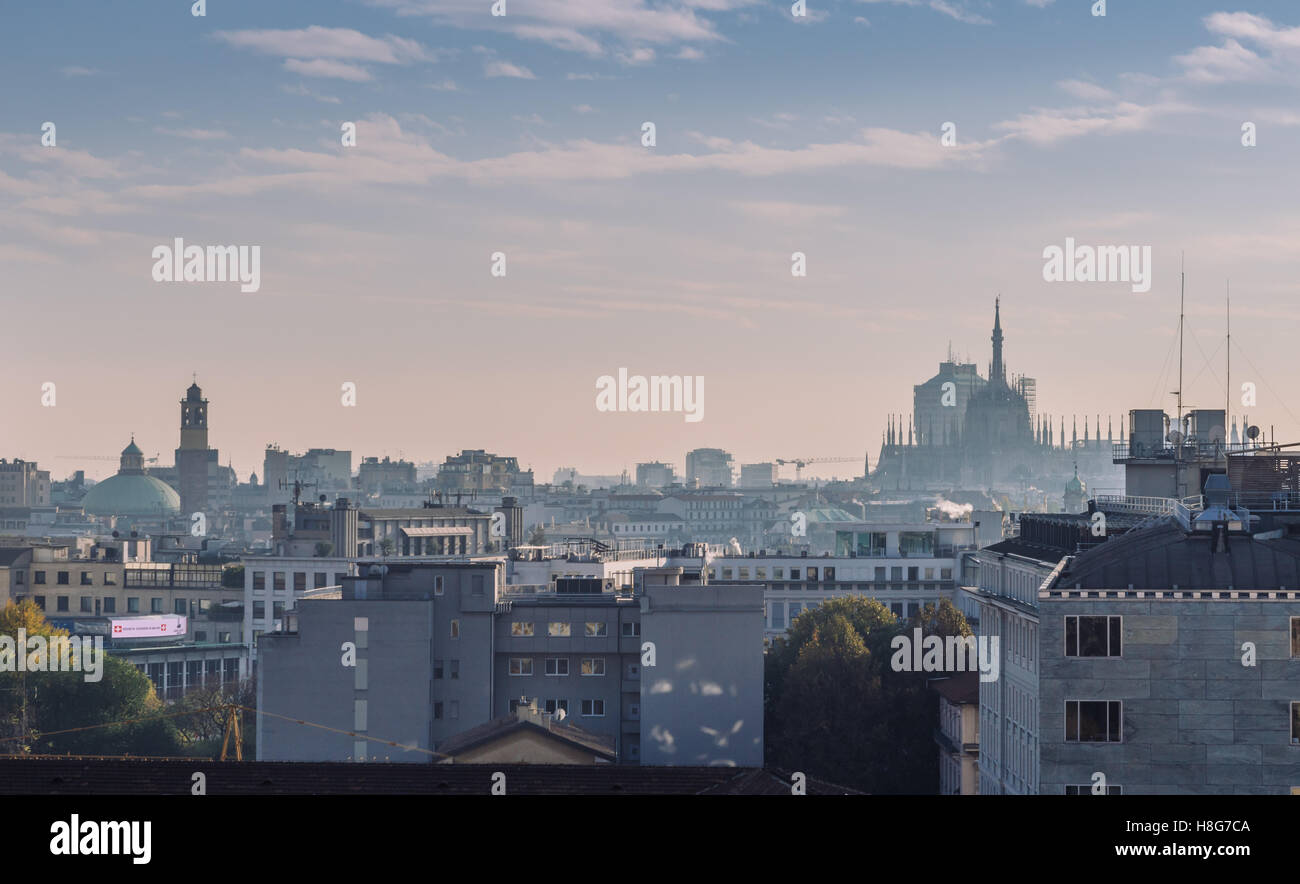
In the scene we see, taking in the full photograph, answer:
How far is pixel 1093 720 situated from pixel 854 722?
22.5m

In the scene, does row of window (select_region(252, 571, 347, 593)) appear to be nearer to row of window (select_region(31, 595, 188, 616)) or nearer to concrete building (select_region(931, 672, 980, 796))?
row of window (select_region(31, 595, 188, 616))

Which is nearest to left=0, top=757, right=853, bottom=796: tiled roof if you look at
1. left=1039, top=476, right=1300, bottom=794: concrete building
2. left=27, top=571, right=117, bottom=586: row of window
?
left=1039, top=476, right=1300, bottom=794: concrete building

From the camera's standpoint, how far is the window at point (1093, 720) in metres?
29.8

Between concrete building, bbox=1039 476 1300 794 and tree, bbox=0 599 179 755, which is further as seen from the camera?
tree, bbox=0 599 179 755

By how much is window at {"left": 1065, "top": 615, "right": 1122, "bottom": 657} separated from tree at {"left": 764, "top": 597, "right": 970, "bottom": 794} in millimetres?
18894

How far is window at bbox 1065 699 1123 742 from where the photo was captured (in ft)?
97.7

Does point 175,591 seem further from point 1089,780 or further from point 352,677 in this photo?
point 1089,780

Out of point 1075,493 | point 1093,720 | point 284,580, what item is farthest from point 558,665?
point 1075,493

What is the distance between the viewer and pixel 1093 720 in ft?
98.4

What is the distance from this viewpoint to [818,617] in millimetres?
71812

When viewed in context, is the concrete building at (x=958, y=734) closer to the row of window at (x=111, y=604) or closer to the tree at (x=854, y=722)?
the tree at (x=854, y=722)

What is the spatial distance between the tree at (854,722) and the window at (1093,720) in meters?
18.8

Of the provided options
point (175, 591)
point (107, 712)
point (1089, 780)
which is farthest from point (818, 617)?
point (175, 591)
